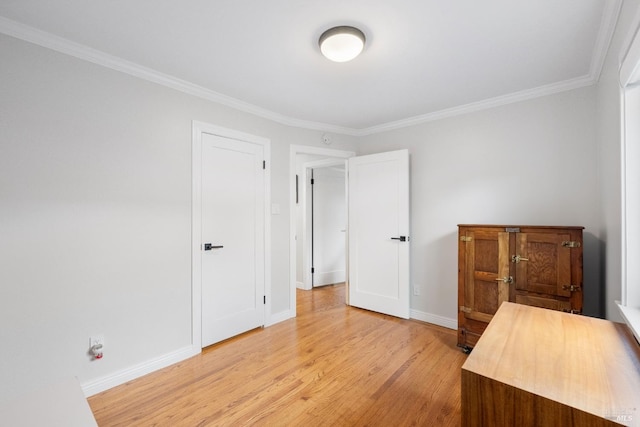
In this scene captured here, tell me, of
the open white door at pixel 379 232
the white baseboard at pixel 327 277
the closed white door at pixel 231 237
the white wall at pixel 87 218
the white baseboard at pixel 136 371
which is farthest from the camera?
the white baseboard at pixel 327 277

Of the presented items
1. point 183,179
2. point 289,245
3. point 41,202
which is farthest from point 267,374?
point 41,202

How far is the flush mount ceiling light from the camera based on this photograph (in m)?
1.73

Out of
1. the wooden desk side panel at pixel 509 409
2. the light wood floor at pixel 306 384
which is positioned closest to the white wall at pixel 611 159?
the light wood floor at pixel 306 384

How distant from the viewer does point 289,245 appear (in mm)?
3385

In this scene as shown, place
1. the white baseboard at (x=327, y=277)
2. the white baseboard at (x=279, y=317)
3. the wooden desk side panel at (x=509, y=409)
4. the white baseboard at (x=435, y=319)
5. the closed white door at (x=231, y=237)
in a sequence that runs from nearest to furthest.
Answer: the wooden desk side panel at (x=509, y=409)
the closed white door at (x=231, y=237)
the white baseboard at (x=435, y=319)
the white baseboard at (x=279, y=317)
the white baseboard at (x=327, y=277)

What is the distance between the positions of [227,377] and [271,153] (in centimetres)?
218

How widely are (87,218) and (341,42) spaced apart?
6.78 feet

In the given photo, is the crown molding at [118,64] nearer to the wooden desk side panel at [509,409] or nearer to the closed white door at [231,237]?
the closed white door at [231,237]

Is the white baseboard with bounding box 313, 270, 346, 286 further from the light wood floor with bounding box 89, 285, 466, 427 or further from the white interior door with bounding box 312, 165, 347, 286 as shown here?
the light wood floor with bounding box 89, 285, 466, 427

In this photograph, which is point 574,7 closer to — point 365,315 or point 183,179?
point 183,179

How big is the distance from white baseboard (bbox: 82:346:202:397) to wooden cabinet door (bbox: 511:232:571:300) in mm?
2830

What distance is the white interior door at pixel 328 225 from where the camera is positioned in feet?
15.8

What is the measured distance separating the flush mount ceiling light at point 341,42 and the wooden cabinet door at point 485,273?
1.81 metres

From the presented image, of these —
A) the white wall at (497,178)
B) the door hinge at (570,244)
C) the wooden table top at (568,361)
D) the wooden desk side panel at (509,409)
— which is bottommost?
the wooden desk side panel at (509,409)
